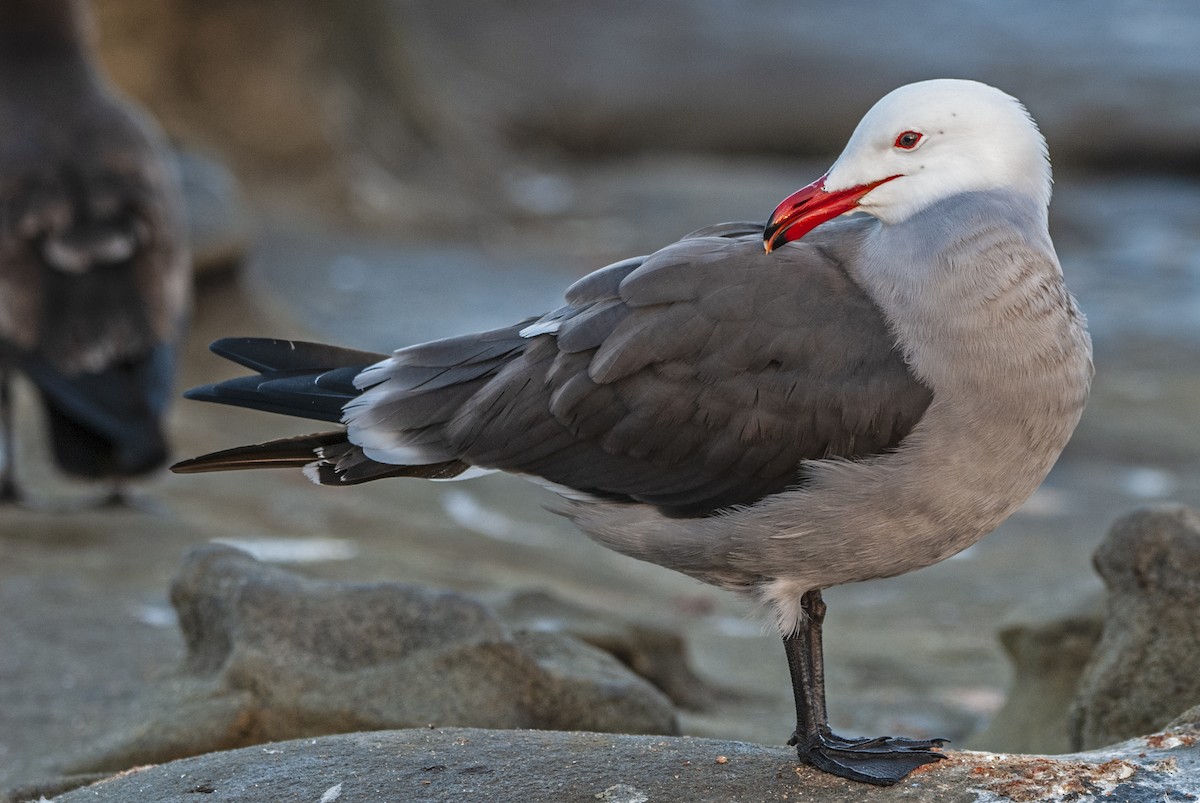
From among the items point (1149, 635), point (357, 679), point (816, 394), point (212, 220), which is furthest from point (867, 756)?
point (212, 220)

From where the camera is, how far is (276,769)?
327 centimetres

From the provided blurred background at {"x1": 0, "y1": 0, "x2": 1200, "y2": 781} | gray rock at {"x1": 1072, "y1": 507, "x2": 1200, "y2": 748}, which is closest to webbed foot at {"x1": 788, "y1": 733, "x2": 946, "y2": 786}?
blurred background at {"x1": 0, "y1": 0, "x2": 1200, "y2": 781}

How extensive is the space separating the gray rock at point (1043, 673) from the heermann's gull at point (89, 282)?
11.5 ft

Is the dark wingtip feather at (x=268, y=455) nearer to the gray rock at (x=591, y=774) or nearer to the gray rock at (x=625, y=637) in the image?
the gray rock at (x=591, y=774)

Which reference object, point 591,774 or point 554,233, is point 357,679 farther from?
point 554,233

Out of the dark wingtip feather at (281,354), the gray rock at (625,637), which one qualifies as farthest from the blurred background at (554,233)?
the dark wingtip feather at (281,354)

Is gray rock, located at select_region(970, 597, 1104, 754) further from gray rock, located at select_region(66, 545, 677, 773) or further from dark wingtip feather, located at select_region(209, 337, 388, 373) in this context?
dark wingtip feather, located at select_region(209, 337, 388, 373)

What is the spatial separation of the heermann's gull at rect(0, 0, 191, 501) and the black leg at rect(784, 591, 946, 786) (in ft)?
11.9

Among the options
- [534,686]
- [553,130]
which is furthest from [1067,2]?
[534,686]

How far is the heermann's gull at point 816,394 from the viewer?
3242 mm

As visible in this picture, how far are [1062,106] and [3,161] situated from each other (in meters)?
15.0

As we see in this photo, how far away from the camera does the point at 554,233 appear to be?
1500cm

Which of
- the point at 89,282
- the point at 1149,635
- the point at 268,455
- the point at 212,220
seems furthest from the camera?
the point at 212,220

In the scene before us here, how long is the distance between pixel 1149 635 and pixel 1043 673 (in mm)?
801
